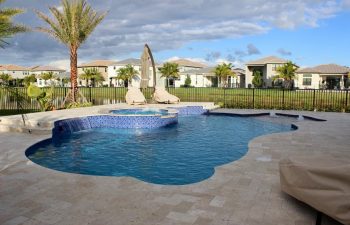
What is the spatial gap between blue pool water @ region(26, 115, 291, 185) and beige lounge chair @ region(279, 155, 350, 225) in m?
2.52

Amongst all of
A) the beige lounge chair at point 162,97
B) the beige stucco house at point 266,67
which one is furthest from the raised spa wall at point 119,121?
the beige stucco house at point 266,67

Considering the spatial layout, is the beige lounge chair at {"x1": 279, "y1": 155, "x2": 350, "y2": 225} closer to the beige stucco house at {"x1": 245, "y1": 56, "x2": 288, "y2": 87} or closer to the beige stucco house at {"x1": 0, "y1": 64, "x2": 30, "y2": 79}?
the beige stucco house at {"x1": 245, "y1": 56, "x2": 288, "y2": 87}

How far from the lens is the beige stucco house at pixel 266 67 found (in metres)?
54.4

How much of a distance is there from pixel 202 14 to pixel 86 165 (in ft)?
64.3

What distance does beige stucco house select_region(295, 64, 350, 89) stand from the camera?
159 feet

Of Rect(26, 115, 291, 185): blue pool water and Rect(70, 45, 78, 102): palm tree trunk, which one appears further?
Rect(70, 45, 78, 102): palm tree trunk

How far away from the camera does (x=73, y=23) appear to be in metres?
16.9

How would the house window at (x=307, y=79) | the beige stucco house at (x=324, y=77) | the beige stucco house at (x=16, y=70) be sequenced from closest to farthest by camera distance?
the beige stucco house at (x=324, y=77) < the house window at (x=307, y=79) < the beige stucco house at (x=16, y=70)

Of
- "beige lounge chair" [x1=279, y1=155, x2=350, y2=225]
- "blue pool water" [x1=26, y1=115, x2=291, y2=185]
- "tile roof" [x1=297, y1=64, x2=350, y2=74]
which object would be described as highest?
"tile roof" [x1=297, y1=64, x2=350, y2=74]

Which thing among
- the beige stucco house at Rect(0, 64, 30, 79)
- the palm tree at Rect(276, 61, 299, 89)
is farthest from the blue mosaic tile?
the beige stucco house at Rect(0, 64, 30, 79)

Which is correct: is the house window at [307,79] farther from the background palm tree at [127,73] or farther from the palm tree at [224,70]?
the background palm tree at [127,73]

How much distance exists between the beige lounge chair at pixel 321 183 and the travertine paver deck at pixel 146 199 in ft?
1.23

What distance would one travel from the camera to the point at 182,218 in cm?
380

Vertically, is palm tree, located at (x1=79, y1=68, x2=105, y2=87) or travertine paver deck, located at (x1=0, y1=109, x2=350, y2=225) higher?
palm tree, located at (x1=79, y1=68, x2=105, y2=87)
